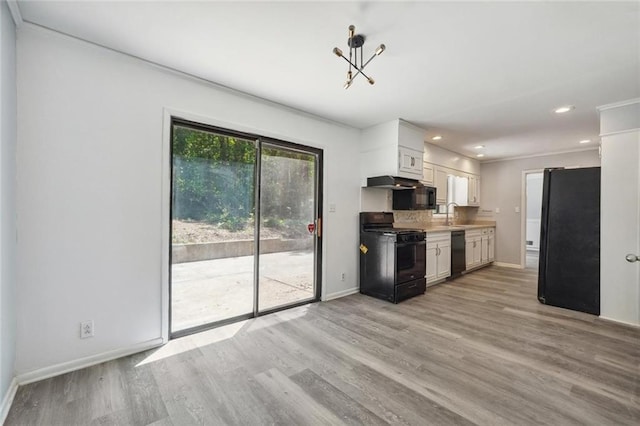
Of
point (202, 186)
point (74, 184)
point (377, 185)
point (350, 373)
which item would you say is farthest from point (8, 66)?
point (377, 185)

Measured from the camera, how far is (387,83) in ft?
8.91

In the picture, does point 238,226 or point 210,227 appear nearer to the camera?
point 210,227

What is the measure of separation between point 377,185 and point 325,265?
1.37m

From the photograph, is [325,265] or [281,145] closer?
Result: [281,145]

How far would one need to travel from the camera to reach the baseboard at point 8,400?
1.55 metres

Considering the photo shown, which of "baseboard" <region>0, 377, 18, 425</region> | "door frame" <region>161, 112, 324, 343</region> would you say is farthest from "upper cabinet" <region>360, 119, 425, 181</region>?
"baseboard" <region>0, 377, 18, 425</region>

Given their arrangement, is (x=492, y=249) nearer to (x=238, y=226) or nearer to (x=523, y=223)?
(x=523, y=223)

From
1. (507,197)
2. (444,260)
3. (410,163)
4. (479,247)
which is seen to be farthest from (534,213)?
(410,163)

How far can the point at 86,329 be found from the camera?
209 centimetres

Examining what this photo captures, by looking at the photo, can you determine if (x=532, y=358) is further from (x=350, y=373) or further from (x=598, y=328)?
(x=350, y=373)

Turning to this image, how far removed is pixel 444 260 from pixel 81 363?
183 inches

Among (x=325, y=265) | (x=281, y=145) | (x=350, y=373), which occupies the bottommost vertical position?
(x=350, y=373)

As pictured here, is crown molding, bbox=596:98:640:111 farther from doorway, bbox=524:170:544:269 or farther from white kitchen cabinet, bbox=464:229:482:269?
doorway, bbox=524:170:544:269

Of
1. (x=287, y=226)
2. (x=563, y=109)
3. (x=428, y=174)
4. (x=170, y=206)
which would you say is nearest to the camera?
(x=170, y=206)
